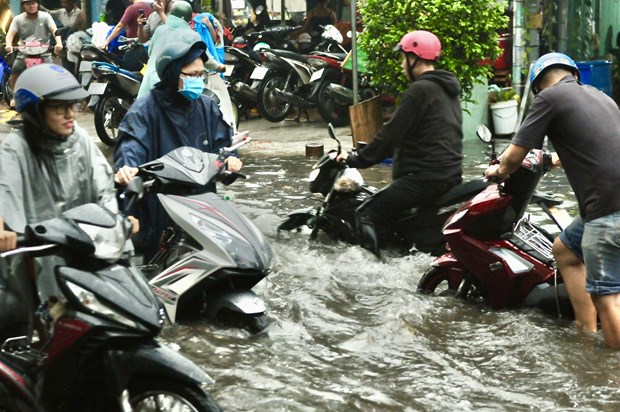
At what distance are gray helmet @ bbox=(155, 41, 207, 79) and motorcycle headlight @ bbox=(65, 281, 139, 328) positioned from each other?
8.66 feet

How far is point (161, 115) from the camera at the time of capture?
21.5 ft

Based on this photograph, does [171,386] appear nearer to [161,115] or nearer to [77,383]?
[77,383]

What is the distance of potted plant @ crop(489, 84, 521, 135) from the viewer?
13.4 metres

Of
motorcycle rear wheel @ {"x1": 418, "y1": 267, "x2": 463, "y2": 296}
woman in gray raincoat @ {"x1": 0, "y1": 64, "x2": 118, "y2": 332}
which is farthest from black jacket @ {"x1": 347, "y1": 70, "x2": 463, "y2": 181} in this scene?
woman in gray raincoat @ {"x1": 0, "y1": 64, "x2": 118, "y2": 332}

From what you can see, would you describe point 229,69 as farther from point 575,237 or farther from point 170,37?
point 575,237

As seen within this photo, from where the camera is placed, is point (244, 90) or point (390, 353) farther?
point (244, 90)

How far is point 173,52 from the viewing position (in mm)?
6363

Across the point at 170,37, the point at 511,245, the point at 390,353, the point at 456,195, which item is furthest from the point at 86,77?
the point at 390,353

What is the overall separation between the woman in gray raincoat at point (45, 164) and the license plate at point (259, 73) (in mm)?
10393

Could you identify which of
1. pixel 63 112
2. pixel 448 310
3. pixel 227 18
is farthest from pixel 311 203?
pixel 227 18

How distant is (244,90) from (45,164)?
433 inches

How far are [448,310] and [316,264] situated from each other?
1563 mm

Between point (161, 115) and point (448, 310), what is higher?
point (161, 115)

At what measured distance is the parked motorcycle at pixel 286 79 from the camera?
15.2 meters
